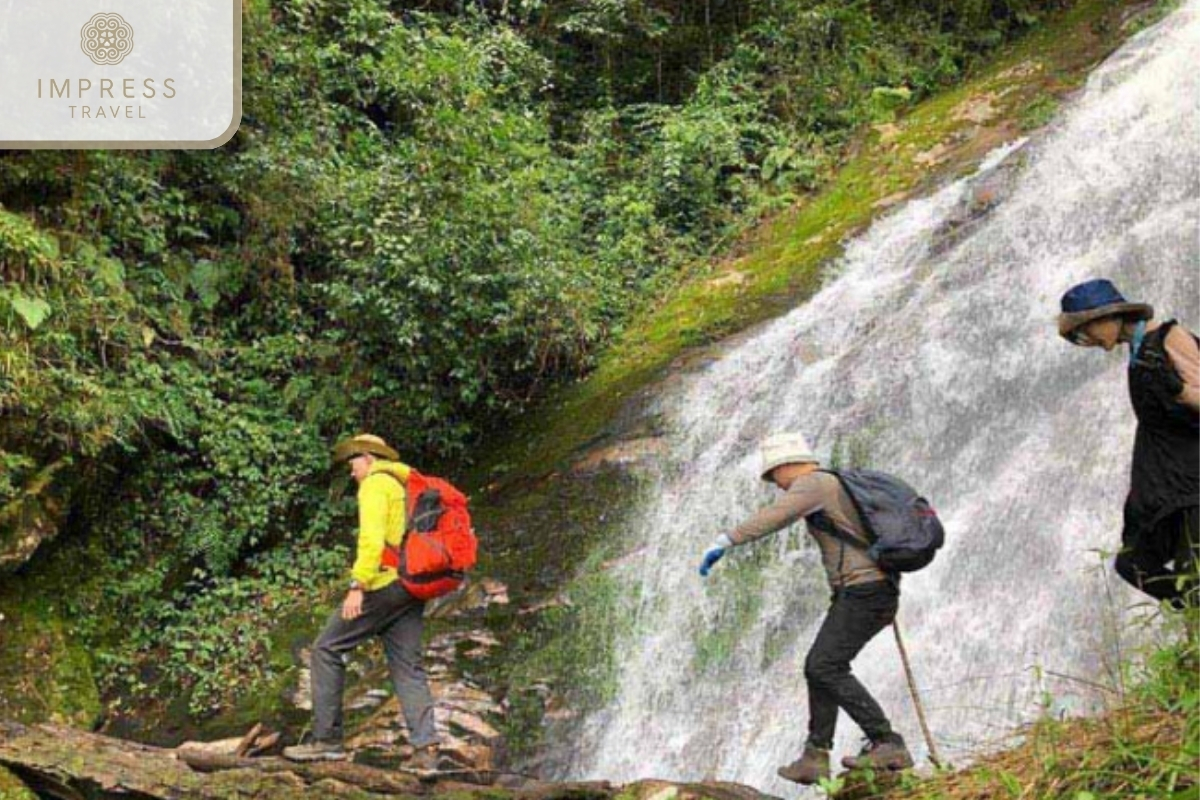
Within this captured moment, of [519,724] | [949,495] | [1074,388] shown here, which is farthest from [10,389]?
[1074,388]

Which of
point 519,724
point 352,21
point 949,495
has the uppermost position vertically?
point 352,21

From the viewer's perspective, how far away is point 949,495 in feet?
28.6

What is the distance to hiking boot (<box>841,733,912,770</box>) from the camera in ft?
16.7

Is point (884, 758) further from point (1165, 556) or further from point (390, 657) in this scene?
point (390, 657)

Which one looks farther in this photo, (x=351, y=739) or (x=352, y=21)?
(x=352, y=21)

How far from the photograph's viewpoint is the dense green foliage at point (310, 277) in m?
10.0

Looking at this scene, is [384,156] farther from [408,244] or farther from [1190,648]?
[1190,648]

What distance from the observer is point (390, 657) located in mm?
6320

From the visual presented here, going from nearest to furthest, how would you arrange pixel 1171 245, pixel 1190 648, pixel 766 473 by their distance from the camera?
pixel 1190 648 → pixel 766 473 → pixel 1171 245

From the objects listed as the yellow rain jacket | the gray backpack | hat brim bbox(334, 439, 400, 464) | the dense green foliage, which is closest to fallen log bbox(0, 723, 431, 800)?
the yellow rain jacket

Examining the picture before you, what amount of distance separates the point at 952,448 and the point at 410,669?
4.62m

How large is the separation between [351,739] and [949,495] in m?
4.34

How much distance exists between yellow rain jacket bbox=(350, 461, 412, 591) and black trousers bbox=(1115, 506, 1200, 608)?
3283 mm

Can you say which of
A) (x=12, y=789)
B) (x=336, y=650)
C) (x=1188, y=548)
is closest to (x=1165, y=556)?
(x=1188, y=548)
